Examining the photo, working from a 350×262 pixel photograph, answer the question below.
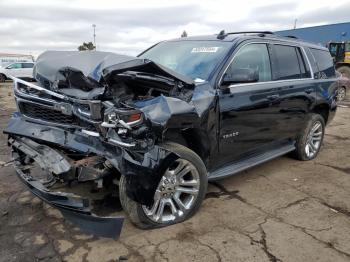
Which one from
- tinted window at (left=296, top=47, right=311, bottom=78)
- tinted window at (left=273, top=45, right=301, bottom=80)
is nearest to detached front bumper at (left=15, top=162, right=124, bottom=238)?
tinted window at (left=273, top=45, right=301, bottom=80)

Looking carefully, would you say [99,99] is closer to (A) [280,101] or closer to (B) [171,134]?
(B) [171,134]

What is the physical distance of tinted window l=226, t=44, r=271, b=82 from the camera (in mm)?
4121

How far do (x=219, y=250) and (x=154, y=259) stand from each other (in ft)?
1.89

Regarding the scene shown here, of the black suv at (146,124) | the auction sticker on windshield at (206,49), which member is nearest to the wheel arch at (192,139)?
the black suv at (146,124)

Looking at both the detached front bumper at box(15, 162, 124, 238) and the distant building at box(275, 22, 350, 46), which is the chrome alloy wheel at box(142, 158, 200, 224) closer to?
the detached front bumper at box(15, 162, 124, 238)

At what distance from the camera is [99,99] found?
3.24m

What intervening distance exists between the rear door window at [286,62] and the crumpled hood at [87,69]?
1795 millimetres

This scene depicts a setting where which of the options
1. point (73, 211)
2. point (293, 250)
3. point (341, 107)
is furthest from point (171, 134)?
point (341, 107)

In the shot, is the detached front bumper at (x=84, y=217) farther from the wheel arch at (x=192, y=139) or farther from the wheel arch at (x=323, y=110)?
the wheel arch at (x=323, y=110)

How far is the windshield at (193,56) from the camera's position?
398 centimetres

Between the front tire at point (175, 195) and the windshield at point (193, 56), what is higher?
the windshield at point (193, 56)

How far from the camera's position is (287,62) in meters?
5.02

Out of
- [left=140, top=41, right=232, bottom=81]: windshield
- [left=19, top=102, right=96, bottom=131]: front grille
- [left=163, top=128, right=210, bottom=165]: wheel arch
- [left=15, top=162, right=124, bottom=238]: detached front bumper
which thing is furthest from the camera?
[left=140, top=41, right=232, bottom=81]: windshield

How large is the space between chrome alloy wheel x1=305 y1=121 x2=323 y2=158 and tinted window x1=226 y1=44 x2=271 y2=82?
5.64 feet
